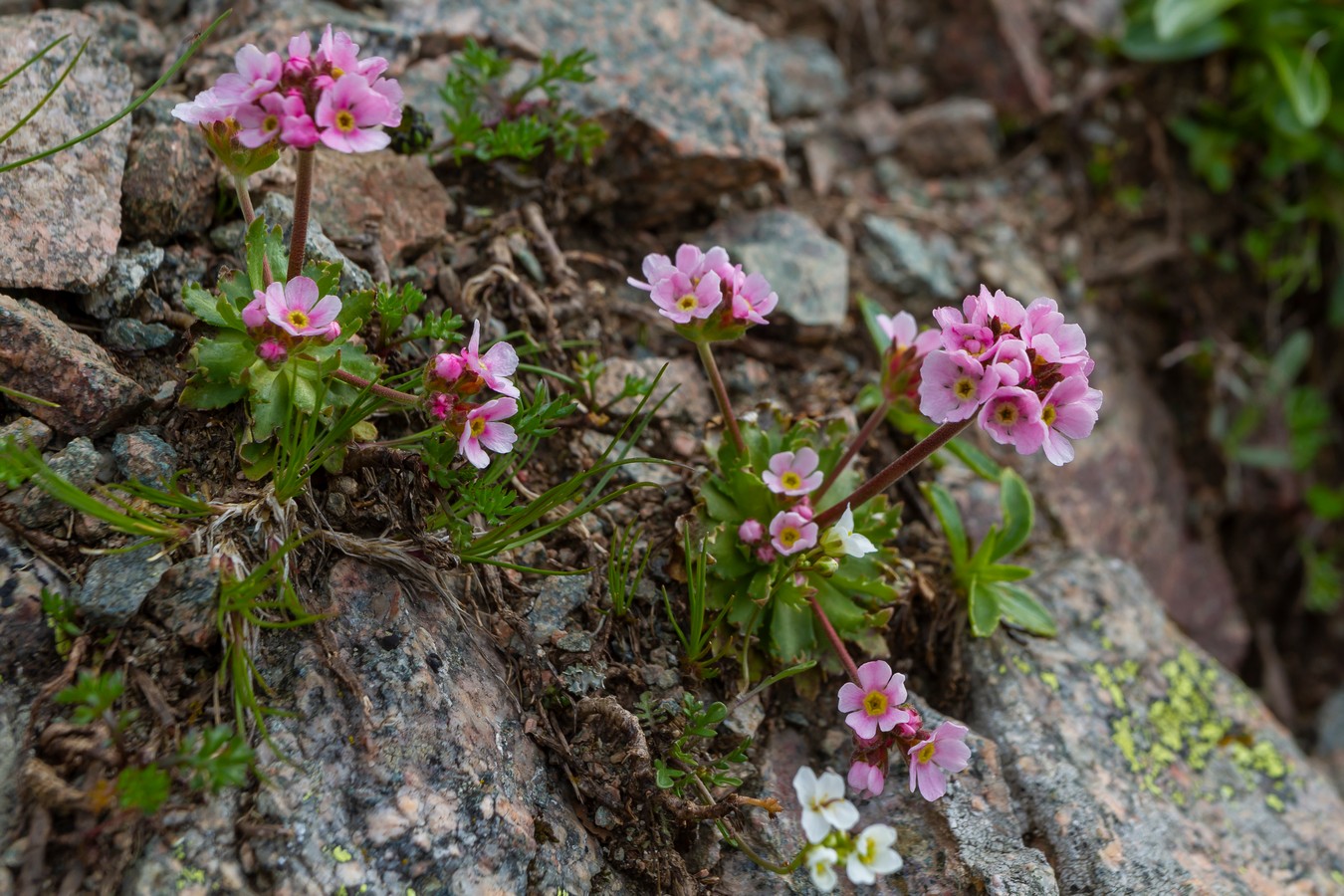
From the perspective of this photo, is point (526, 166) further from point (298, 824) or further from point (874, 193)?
point (298, 824)

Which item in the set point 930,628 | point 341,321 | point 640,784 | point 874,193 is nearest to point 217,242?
point 341,321

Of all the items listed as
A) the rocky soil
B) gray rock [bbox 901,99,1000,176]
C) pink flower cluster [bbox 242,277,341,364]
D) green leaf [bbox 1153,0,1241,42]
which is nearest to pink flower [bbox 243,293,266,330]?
pink flower cluster [bbox 242,277,341,364]

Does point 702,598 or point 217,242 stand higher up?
point 217,242

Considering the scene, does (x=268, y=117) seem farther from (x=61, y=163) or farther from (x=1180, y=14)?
(x=1180, y=14)

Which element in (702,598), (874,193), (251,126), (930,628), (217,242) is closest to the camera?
(251,126)

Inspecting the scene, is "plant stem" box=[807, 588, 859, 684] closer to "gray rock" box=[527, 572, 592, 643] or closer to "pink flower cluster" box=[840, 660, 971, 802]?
"pink flower cluster" box=[840, 660, 971, 802]

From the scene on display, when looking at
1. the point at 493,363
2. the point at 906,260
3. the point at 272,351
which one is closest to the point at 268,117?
the point at 272,351
